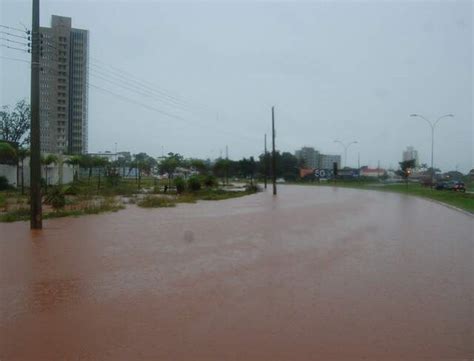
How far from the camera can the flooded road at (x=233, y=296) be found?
18.7ft

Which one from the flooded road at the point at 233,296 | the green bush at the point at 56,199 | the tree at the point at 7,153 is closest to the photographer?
the flooded road at the point at 233,296

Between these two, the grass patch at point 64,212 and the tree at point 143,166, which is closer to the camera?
the grass patch at point 64,212

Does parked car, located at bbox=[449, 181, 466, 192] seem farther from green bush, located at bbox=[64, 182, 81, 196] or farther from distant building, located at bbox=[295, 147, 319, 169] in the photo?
distant building, located at bbox=[295, 147, 319, 169]

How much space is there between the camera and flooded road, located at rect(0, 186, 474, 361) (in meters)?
5.70

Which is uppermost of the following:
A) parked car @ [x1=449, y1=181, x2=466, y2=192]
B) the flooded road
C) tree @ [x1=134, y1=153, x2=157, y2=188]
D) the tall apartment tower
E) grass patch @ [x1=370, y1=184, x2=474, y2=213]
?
the tall apartment tower

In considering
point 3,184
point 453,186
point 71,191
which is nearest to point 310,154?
point 453,186

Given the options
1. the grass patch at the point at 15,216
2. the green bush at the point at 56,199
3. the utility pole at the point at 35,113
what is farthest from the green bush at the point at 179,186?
the utility pole at the point at 35,113

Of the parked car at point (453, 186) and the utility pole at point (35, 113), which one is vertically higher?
the utility pole at point (35, 113)

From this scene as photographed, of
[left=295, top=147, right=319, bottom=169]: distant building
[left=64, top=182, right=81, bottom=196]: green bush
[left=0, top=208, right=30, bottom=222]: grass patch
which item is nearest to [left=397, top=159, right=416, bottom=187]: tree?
[left=64, top=182, right=81, bottom=196]: green bush

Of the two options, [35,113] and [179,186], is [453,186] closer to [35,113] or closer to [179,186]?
[179,186]

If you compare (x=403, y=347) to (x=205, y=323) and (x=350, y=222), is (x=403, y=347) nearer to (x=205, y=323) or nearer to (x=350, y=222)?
(x=205, y=323)

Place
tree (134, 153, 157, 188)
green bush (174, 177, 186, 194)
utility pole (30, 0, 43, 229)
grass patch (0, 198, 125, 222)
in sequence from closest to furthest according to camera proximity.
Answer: utility pole (30, 0, 43, 229)
grass patch (0, 198, 125, 222)
green bush (174, 177, 186, 194)
tree (134, 153, 157, 188)

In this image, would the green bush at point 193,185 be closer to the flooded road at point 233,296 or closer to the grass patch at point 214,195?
the grass patch at point 214,195

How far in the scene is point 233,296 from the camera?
26.4 ft
